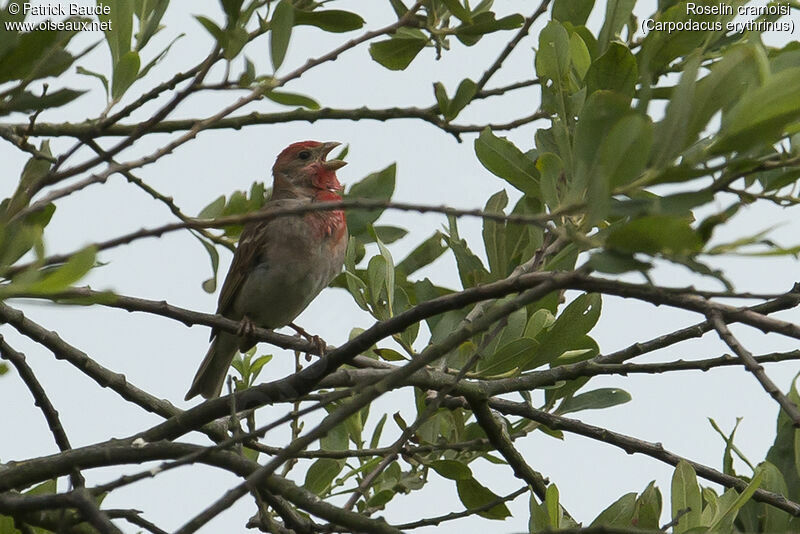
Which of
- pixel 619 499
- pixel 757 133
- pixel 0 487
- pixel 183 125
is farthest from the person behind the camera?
pixel 183 125

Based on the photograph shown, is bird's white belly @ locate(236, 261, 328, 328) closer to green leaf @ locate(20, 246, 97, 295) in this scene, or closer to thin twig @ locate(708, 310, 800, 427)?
thin twig @ locate(708, 310, 800, 427)

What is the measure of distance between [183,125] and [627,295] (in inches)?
121

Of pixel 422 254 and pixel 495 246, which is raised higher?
pixel 422 254

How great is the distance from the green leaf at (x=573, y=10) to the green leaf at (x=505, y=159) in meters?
0.83

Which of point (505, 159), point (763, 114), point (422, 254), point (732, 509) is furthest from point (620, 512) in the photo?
point (763, 114)

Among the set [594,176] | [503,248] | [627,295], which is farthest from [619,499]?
[594,176]

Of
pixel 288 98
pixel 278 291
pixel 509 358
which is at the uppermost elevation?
pixel 278 291

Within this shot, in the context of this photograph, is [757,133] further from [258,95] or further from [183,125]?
[183,125]

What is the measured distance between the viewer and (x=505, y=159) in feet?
12.9

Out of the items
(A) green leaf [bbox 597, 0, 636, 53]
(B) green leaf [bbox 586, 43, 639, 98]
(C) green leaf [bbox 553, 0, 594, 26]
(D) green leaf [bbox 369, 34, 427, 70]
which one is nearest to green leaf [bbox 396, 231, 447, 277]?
(D) green leaf [bbox 369, 34, 427, 70]

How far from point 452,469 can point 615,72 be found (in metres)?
1.76

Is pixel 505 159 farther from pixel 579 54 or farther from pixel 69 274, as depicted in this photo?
pixel 69 274

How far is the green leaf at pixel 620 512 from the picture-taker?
12.6ft

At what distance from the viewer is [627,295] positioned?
2.37m
